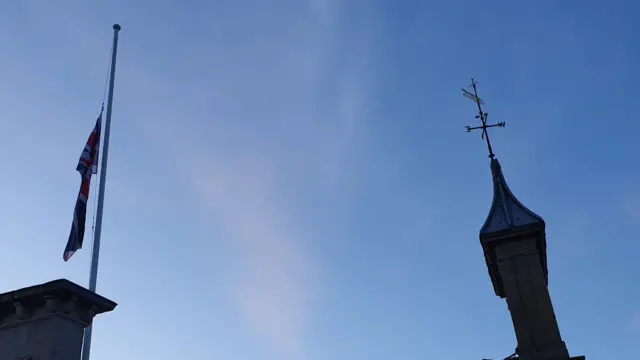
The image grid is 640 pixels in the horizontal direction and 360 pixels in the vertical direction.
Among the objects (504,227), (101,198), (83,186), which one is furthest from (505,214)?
(83,186)

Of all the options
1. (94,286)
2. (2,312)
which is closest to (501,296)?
(94,286)

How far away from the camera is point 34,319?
13.8 metres

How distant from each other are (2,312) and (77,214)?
5.13 m

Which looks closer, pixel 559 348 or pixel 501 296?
pixel 559 348

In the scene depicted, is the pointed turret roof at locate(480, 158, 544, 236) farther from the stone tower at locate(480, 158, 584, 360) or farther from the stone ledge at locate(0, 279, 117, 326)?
the stone ledge at locate(0, 279, 117, 326)

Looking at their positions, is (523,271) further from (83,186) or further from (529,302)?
(83,186)

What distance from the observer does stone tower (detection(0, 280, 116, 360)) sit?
44.2 ft

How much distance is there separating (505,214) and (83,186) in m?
12.3

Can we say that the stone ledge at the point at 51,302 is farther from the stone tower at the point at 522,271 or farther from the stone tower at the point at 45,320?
the stone tower at the point at 522,271

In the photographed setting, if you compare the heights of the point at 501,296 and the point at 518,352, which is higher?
the point at 501,296

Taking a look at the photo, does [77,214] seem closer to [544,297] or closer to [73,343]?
[73,343]

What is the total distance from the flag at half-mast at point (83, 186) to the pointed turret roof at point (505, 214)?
1115cm

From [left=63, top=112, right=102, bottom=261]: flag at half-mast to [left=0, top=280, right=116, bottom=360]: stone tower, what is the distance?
436cm

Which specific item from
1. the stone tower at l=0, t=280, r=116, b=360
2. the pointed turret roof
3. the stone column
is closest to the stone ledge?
the stone tower at l=0, t=280, r=116, b=360
